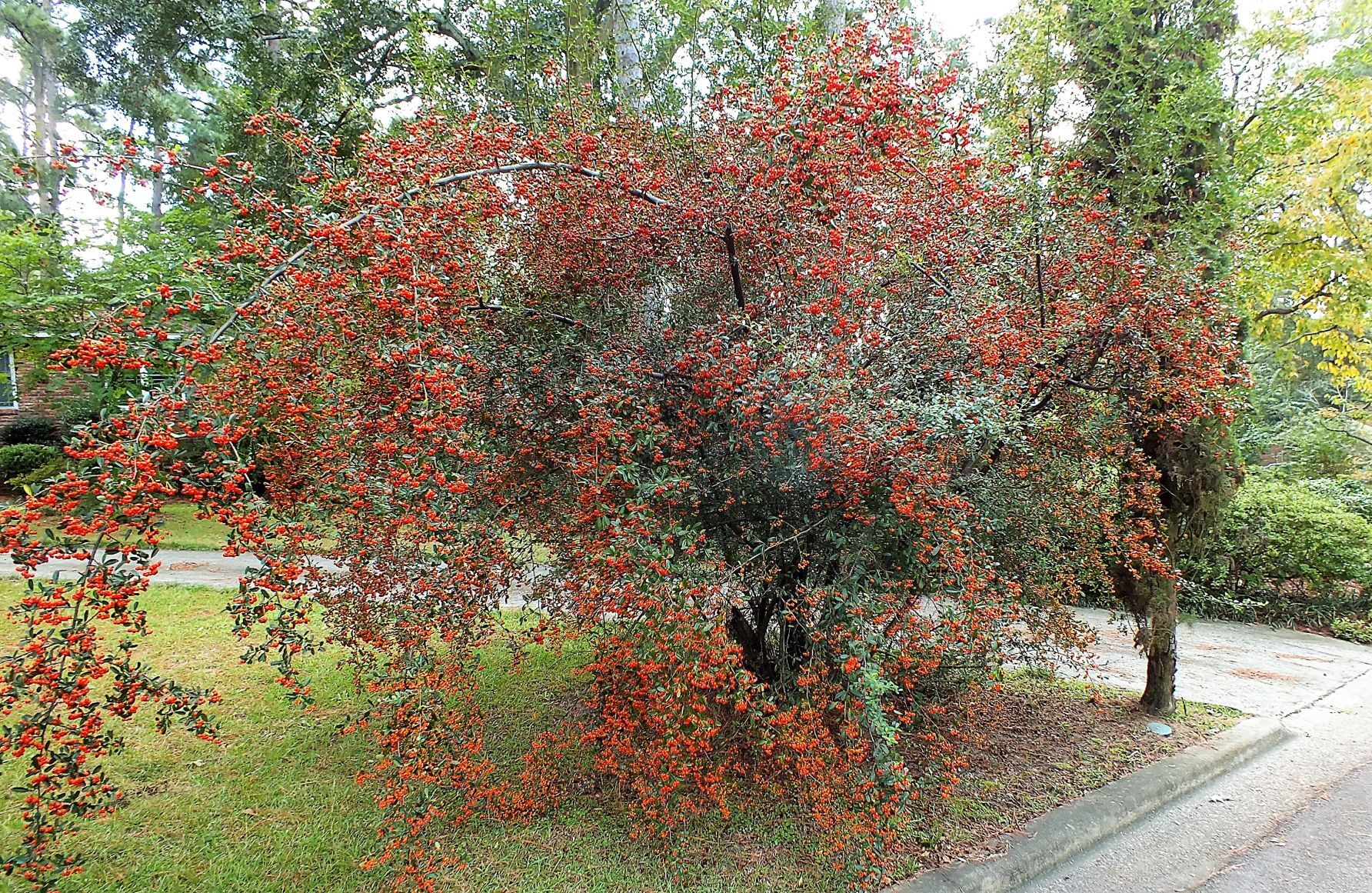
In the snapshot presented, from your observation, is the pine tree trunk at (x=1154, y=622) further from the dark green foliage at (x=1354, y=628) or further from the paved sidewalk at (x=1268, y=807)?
the dark green foliage at (x=1354, y=628)

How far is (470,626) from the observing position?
2.96 metres

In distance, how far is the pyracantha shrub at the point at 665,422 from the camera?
90.8 inches

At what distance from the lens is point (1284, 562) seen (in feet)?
A: 26.8

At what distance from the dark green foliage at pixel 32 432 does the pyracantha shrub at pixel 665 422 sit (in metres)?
13.3

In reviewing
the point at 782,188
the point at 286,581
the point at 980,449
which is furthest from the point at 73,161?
the point at 980,449

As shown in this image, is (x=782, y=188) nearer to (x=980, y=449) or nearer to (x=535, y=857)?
(x=980, y=449)

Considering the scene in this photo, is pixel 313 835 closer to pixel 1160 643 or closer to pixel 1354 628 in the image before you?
pixel 1160 643

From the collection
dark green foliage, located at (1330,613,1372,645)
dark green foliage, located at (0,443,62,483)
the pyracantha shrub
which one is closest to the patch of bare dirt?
the pyracantha shrub

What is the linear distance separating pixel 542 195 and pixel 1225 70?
15.5 feet

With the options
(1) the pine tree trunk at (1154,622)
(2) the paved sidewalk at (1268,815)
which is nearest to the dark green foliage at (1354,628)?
(2) the paved sidewalk at (1268,815)

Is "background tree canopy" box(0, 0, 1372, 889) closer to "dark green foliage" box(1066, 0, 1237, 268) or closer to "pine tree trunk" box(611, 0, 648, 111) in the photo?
"dark green foliage" box(1066, 0, 1237, 268)

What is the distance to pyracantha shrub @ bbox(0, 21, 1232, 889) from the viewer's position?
7.57 ft

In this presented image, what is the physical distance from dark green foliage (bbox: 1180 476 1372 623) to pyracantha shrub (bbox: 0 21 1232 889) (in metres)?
5.64

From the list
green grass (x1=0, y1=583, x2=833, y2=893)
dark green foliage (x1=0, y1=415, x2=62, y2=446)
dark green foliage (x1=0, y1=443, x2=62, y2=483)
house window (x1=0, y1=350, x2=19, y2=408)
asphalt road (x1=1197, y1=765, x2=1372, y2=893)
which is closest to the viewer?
green grass (x1=0, y1=583, x2=833, y2=893)
